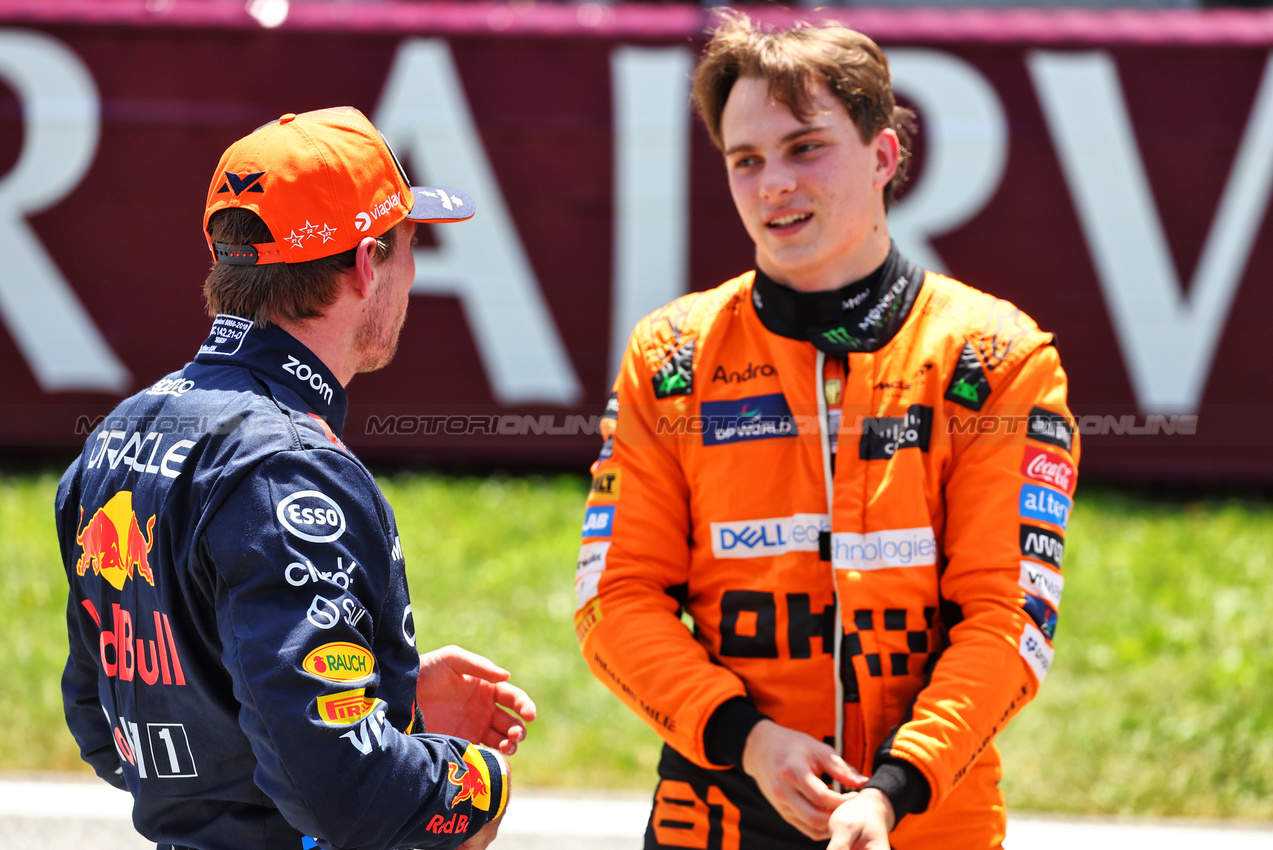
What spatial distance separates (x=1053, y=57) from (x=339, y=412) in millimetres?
6334

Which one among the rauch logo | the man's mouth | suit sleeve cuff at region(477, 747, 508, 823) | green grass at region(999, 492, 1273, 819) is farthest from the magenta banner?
the rauch logo

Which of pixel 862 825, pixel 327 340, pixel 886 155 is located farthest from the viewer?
pixel 886 155

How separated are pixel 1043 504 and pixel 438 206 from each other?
1.23 m

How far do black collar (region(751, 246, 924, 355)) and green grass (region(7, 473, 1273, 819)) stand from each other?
2838 mm

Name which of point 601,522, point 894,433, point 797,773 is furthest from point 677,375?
point 797,773

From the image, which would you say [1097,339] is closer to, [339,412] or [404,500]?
[404,500]

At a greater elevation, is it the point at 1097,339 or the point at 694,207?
the point at 694,207

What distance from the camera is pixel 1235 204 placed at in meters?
7.20

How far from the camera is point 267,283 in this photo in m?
1.90

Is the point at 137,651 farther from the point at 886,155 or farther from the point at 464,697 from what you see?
the point at 886,155

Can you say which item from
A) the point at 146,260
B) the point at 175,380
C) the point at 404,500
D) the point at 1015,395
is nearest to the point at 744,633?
the point at 1015,395

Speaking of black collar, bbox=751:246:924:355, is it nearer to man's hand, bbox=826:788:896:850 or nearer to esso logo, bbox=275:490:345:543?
man's hand, bbox=826:788:896:850

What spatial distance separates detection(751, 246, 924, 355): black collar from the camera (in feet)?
8.02

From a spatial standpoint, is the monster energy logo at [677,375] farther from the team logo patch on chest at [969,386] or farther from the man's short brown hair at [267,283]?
the man's short brown hair at [267,283]
